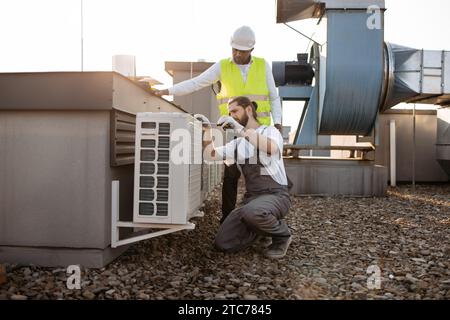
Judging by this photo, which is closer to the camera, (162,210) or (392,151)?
(162,210)

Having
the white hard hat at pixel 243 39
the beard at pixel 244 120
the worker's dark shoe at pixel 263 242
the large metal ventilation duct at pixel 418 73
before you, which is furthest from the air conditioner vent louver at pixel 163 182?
the large metal ventilation duct at pixel 418 73

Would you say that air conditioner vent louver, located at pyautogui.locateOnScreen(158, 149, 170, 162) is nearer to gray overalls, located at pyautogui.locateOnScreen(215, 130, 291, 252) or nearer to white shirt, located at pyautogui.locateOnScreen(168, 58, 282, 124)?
gray overalls, located at pyautogui.locateOnScreen(215, 130, 291, 252)

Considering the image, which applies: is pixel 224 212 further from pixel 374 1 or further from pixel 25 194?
pixel 374 1

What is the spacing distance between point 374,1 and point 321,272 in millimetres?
5237

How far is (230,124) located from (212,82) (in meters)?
0.85

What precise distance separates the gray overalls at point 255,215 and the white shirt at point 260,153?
5 centimetres

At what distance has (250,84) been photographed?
3.66 meters

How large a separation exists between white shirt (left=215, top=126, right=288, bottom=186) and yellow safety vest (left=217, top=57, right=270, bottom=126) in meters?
0.38

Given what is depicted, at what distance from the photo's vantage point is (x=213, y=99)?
1056cm

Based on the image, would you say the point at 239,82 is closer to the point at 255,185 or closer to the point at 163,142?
the point at 255,185

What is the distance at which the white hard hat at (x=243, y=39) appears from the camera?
3457mm

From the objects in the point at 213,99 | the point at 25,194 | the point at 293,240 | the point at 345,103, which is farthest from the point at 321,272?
the point at 213,99

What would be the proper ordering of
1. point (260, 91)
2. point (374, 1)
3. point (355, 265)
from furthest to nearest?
point (374, 1) < point (260, 91) < point (355, 265)

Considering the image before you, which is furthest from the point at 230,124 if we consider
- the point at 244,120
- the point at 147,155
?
the point at 147,155
